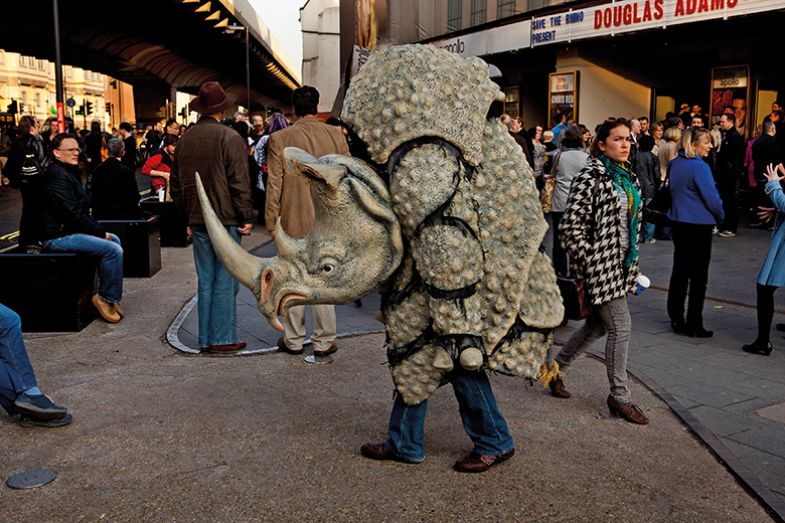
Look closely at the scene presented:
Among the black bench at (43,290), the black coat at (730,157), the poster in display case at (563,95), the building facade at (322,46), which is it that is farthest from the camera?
the building facade at (322,46)

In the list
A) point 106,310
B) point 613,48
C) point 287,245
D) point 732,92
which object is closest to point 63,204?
point 106,310

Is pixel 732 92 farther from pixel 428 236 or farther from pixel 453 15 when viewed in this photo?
pixel 428 236

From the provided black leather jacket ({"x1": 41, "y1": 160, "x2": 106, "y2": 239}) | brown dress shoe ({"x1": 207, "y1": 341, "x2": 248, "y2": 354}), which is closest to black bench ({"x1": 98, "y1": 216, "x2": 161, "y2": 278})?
black leather jacket ({"x1": 41, "y1": 160, "x2": 106, "y2": 239})

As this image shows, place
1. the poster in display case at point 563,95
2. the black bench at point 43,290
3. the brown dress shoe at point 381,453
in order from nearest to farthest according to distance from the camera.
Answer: the brown dress shoe at point 381,453 → the black bench at point 43,290 → the poster in display case at point 563,95

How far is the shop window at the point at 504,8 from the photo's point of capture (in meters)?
22.1

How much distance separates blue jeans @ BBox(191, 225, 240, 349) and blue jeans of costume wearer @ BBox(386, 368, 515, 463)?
2.59 metres

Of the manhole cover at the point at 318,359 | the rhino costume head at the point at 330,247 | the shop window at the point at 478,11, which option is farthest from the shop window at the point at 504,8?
the rhino costume head at the point at 330,247

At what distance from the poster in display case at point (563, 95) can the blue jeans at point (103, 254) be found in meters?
14.8

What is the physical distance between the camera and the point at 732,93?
17.7m

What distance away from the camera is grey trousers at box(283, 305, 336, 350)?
20.9 feet

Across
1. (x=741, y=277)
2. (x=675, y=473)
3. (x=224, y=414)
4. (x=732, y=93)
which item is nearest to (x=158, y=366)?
(x=224, y=414)

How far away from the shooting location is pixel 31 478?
4.14 meters

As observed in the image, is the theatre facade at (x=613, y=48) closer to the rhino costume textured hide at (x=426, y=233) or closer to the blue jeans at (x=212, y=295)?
the blue jeans at (x=212, y=295)

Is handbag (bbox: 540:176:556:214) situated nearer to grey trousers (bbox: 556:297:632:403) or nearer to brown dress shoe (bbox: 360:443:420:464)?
grey trousers (bbox: 556:297:632:403)
